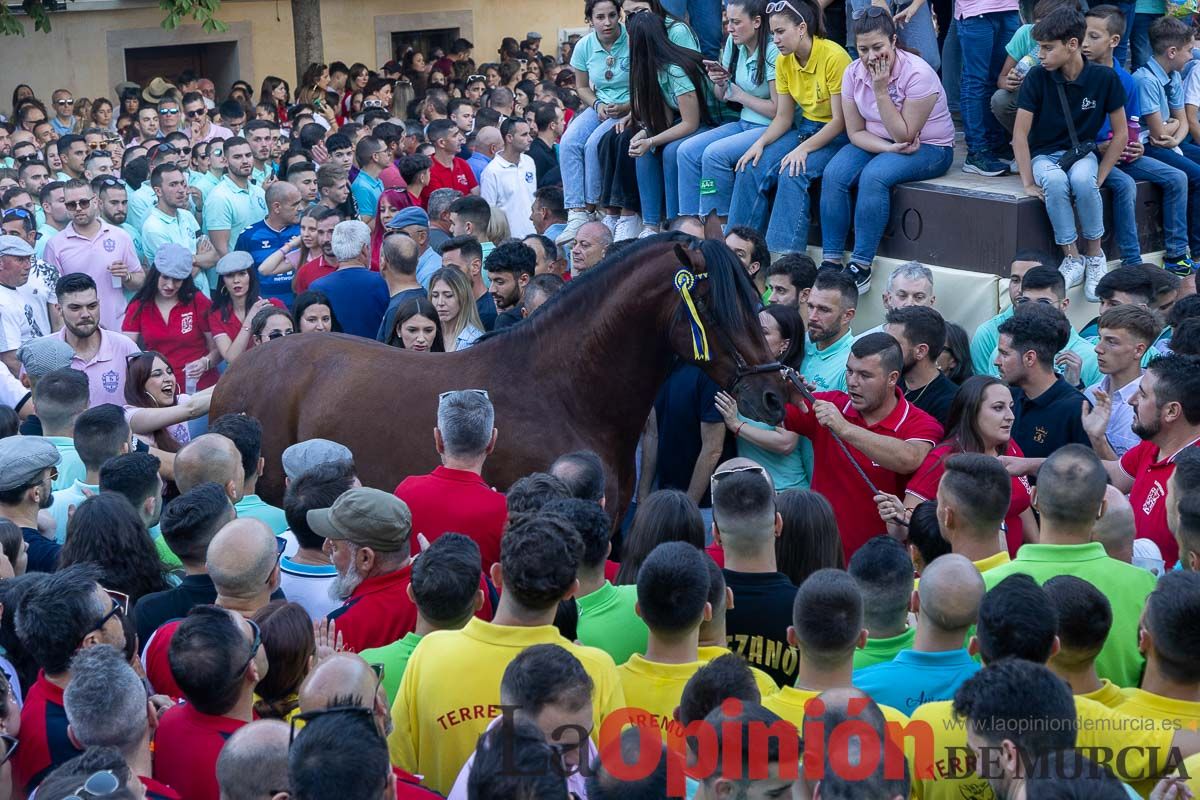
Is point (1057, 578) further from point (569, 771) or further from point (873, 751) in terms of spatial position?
point (569, 771)

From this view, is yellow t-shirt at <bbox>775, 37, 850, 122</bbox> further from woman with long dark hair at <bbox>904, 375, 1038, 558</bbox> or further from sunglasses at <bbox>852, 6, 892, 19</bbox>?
woman with long dark hair at <bbox>904, 375, 1038, 558</bbox>

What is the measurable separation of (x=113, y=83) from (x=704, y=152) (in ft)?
54.6

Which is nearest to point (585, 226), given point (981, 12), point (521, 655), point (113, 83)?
point (981, 12)

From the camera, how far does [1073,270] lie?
836cm

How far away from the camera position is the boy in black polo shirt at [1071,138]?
326 inches

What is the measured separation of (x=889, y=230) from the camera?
8.88m

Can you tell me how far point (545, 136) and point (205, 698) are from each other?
37.3 ft

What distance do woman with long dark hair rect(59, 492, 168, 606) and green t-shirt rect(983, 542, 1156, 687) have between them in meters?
2.80

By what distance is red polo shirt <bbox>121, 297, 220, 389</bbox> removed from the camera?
9.08 metres

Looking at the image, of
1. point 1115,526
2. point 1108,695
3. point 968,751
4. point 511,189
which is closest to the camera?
point 968,751

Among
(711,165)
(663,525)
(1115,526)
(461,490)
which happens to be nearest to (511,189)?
(711,165)

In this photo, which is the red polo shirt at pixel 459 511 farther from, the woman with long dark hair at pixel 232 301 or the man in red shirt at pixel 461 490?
the woman with long dark hair at pixel 232 301

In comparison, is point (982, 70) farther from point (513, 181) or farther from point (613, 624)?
point (613, 624)

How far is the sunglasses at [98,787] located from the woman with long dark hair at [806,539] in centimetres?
255
